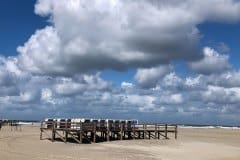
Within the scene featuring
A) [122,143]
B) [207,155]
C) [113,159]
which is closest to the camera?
[113,159]

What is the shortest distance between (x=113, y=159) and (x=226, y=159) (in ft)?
24.5

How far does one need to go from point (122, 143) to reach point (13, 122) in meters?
34.0

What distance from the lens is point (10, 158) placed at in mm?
22141

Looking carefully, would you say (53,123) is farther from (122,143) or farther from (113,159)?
(113,159)

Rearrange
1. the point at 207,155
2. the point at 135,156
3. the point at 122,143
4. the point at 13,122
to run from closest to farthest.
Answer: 1. the point at 135,156
2. the point at 207,155
3. the point at 122,143
4. the point at 13,122

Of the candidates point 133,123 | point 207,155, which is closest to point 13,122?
point 133,123

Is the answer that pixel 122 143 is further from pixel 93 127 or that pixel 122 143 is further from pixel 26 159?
pixel 26 159

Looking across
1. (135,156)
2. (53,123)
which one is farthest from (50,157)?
(53,123)

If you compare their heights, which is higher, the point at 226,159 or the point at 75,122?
the point at 75,122

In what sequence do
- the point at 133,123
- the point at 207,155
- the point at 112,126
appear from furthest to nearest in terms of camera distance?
the point at 133,123
the point at 112,126
the point at 207,155

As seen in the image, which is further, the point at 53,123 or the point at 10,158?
the point at 53,123

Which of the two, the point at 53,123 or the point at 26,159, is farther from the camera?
the point at 53,123

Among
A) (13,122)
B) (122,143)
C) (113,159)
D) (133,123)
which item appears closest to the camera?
(113,159)

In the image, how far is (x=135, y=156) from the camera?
84.1ft
